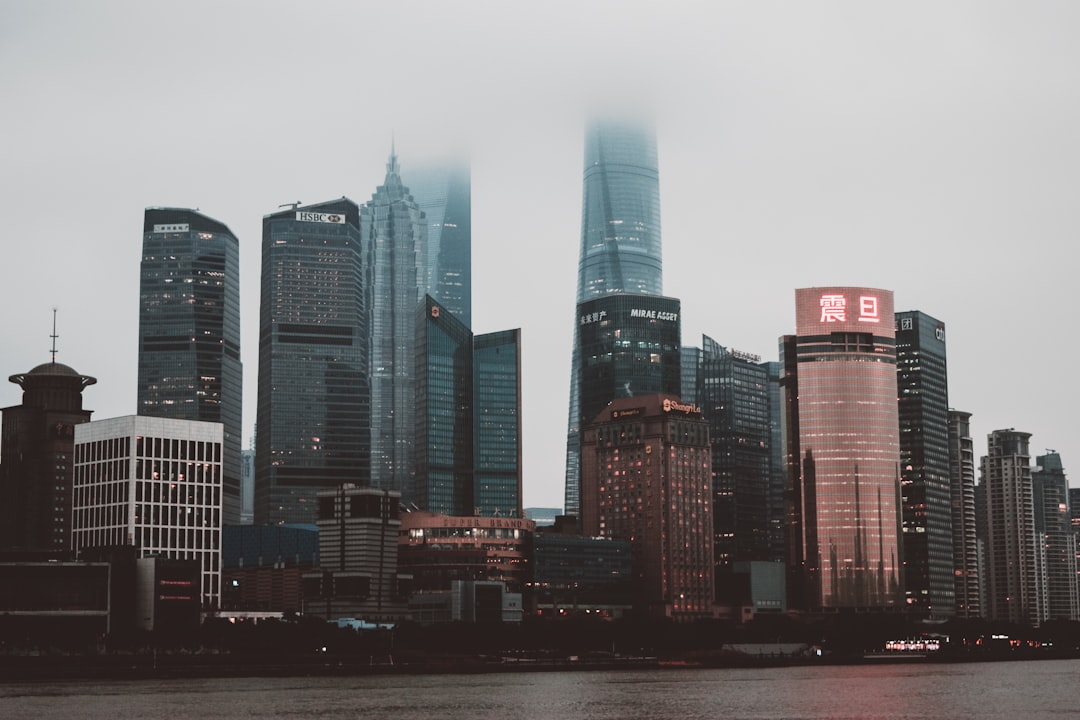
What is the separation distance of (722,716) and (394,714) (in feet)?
130

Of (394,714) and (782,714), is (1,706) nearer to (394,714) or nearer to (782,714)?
(394,714)

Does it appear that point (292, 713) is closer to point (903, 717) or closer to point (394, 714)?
point (394, 714)

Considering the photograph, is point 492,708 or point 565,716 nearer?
point 565,716

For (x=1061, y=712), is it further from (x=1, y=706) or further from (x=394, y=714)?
(x=1, y=706)

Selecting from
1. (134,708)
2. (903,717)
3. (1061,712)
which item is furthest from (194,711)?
(1061,712)

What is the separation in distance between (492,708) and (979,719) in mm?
59780

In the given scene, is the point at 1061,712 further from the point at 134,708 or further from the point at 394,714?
the point at 134,708

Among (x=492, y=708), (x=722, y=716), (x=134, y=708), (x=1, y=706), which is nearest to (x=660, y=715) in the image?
(x=722, y=716)

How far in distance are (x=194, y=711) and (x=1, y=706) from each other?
25.6 metres

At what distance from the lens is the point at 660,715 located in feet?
617

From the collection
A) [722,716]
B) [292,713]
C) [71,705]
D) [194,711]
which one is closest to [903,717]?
[722,716]

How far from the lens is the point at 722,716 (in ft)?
619

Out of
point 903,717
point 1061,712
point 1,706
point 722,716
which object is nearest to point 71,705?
point 1,706

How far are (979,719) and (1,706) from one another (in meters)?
120
